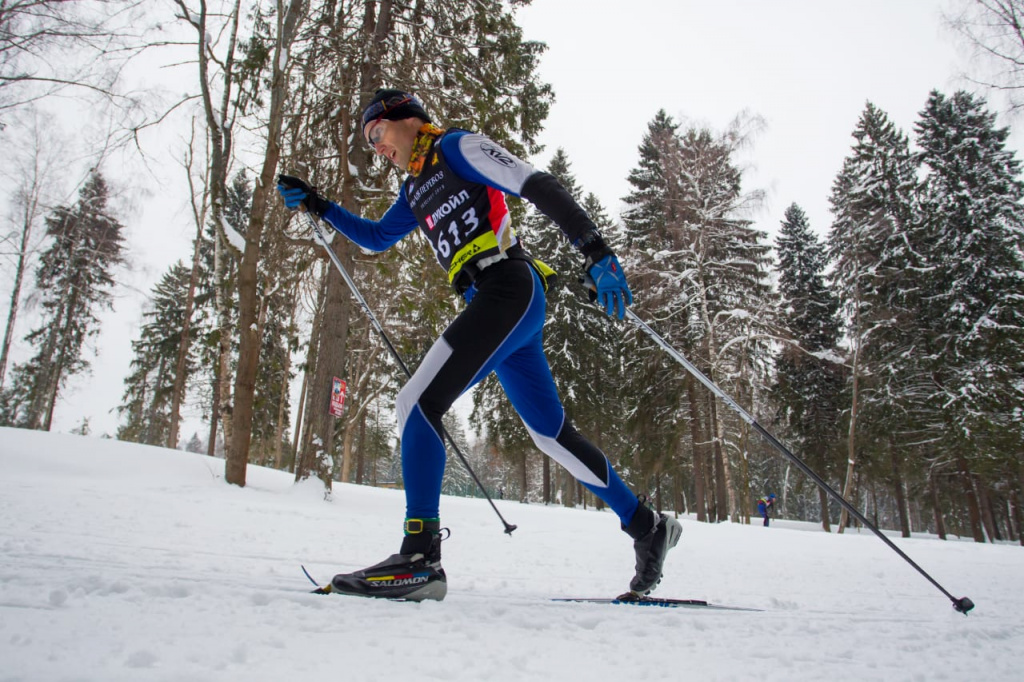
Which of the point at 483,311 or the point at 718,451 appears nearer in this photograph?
the point at 483,311

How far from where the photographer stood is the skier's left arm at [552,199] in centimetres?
215

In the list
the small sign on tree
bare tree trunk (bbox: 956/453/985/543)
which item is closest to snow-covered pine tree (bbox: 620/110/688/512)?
bare tree trunk (bbox: 956/453/985/543)

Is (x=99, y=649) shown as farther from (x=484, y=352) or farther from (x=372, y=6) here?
(x=372, y=6)

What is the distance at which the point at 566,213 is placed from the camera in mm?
2146

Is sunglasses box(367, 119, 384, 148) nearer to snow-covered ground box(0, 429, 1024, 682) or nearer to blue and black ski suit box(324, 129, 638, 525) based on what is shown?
blue and black ski suit box(324, 129, 638, 525)

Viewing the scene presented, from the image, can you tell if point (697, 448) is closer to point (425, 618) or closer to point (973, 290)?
point (973, 290)

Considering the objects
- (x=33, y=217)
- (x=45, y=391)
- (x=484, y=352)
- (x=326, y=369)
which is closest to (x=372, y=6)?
(x=326, y=369)

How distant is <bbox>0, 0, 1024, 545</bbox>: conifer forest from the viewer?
27.7 ft

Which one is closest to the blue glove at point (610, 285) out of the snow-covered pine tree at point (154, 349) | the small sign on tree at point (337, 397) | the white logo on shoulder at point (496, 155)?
the white logo on shoulder at point (496, 155)

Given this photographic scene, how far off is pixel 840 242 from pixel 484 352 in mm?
20345

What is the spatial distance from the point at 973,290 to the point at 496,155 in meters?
23.1

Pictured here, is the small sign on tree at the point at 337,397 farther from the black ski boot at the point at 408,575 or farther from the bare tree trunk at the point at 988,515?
the bare tree trunk at the point at 988,515

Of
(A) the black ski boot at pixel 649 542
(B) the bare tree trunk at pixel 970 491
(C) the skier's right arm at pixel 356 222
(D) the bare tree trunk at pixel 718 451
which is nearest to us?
(A) the black ski boot at pixel 649 542

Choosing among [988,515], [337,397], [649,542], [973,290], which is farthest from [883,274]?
[649,542]
